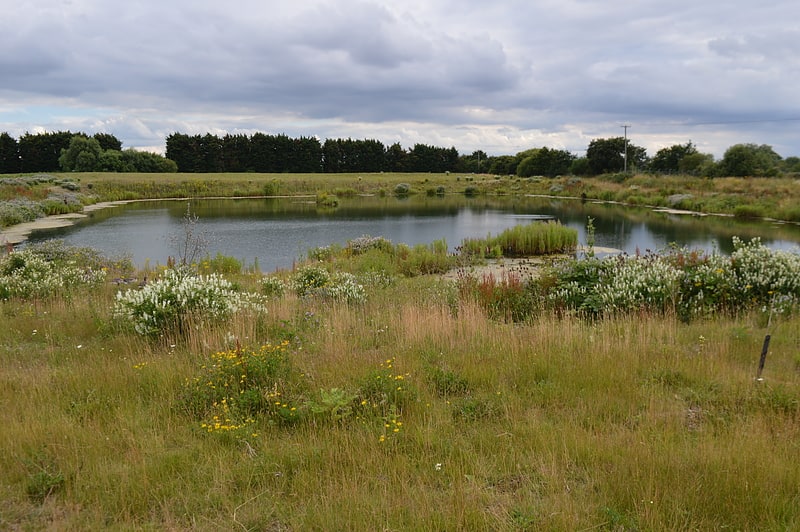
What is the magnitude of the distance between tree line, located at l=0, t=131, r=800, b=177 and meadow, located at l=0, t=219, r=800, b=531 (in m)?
72.1

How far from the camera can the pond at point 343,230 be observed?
86.7 ft

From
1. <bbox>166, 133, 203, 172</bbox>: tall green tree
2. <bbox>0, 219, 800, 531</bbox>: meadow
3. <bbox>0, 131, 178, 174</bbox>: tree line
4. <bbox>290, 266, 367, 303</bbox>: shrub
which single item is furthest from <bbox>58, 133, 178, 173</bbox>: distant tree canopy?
<bbox>0, 219, 800, 531</bbox>: meadow

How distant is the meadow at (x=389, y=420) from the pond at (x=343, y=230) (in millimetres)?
12959

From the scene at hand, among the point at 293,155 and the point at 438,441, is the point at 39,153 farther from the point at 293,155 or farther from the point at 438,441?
the point at 438,441

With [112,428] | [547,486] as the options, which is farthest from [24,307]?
[547,486]

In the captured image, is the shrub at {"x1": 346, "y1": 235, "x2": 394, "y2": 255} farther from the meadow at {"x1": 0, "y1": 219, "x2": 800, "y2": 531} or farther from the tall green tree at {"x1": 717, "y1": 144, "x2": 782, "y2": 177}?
the tall green tree at {"x1": 717, "y1": 144, "x2": 782, "y2": 177}

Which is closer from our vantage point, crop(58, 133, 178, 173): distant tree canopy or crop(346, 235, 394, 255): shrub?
crop(346, 235, 394, 255): shrub

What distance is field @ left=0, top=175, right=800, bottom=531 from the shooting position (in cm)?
332

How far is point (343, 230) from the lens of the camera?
112ft

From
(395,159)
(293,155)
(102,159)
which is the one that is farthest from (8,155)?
(395,159)

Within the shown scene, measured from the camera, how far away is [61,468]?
3.80m

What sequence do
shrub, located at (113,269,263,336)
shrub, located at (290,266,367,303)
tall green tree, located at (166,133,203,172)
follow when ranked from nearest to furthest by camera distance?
shrub, located at (113,269,263,336) < shrub, located at (290,266,367,303) < tall green tree, located at (166,133,203,172)

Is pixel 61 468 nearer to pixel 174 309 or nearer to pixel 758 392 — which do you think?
pixel 174 309

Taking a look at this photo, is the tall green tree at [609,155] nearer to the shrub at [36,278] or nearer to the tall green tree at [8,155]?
the shrub at [36,278]
